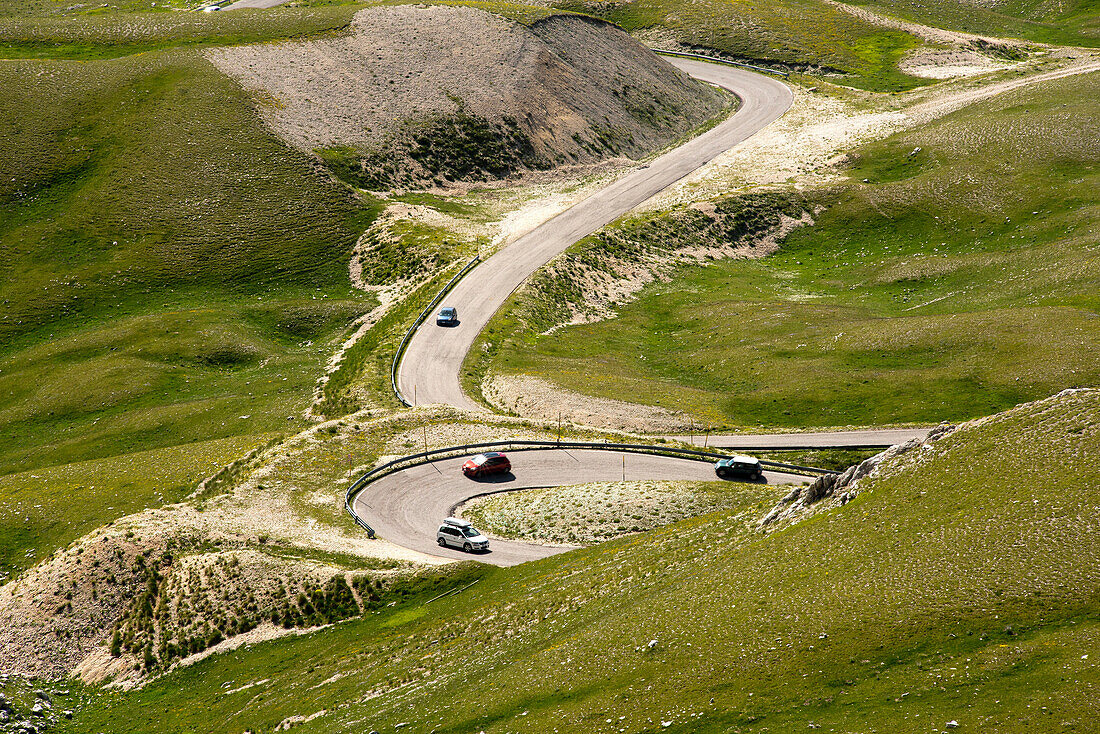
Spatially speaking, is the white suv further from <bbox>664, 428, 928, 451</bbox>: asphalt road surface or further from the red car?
<bbox>664, 428, 928, 451</bbox>: asphalt road surface

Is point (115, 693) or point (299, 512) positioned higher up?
point (299, 512)

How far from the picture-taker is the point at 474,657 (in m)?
42.0

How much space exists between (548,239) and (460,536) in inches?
2562

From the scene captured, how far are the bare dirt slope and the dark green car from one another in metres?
78.4

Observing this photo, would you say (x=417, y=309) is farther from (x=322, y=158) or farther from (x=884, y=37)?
(x=884, y=37)

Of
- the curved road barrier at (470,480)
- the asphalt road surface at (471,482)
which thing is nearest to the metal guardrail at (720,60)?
the curved road barrier at (470,480)

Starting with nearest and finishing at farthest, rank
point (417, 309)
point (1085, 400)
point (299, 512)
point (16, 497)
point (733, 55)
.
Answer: point (1085, 400) → point (299, 512) → point (16, 497) → point (417, 309) → point (733, 55)

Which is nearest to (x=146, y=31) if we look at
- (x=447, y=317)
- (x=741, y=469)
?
(x=447, y=317)

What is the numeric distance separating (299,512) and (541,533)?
18.8 meters

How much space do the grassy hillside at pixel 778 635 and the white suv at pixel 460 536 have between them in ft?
15.8

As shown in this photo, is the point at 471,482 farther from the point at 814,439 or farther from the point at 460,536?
the point at 814,439

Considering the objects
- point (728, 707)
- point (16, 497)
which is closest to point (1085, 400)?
point (728, 707)

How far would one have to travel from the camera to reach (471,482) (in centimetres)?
6500

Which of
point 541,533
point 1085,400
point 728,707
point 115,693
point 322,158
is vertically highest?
point 322,158
